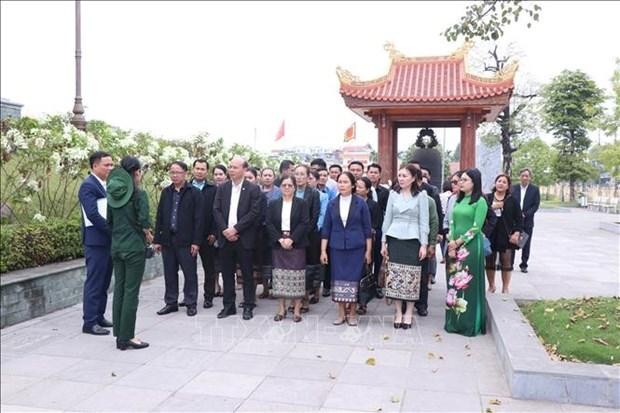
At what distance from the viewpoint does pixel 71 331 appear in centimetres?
468

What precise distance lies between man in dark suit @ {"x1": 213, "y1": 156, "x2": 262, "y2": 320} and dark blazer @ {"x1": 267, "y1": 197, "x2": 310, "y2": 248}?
0.60 feet

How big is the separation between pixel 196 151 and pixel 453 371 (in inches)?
276

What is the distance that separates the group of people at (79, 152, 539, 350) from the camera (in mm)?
4219

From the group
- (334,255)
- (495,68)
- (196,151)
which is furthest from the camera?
(495,68)

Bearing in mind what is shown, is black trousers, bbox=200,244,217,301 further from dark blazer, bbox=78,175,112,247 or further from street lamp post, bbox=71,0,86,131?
street lamp post, bbox=71,0,86,131

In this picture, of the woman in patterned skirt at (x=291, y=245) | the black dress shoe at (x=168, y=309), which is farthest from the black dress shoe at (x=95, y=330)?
the woman in patterned skirt at (x=291, y=245)

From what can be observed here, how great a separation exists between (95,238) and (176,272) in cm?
110

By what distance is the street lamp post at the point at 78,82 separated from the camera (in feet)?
27.9

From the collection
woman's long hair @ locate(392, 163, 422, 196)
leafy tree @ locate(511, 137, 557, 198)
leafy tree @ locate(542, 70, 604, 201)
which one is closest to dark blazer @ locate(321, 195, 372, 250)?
woman's long hair @ locate(392, 163, 422, 196)

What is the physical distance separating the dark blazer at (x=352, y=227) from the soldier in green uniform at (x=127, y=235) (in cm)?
170

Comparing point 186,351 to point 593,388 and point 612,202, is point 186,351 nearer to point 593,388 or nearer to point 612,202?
point 593,388

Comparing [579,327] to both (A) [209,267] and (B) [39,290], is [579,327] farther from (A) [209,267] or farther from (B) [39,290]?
(B) [39,290]

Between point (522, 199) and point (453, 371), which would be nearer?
point (453, 371)

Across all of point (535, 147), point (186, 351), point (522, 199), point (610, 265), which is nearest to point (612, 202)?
point (535, 147)
